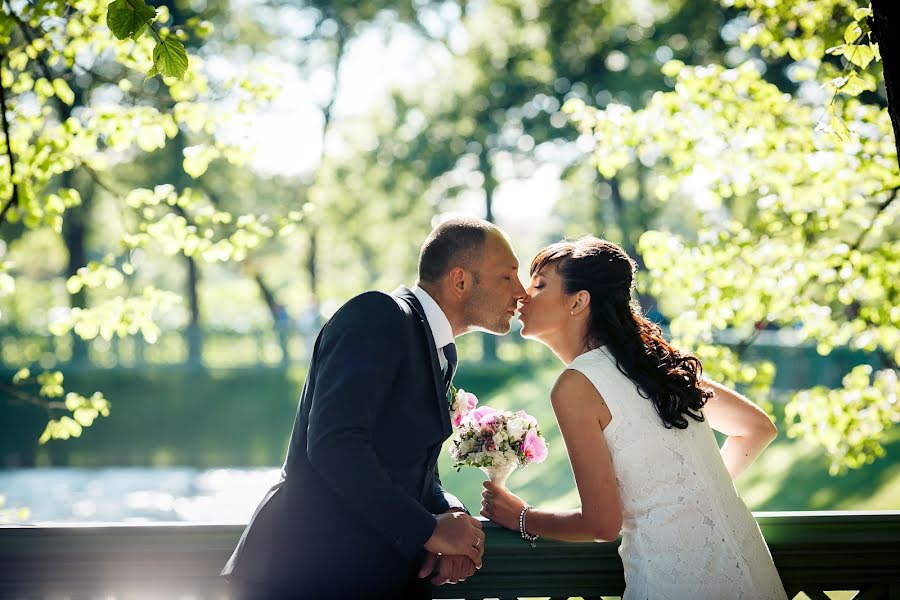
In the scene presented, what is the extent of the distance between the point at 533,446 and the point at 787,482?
12.3 metres

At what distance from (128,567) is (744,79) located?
5304 millimetres

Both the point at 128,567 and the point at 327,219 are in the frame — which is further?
the point at 327,219

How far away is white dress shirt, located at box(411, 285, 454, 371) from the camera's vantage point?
3205mm

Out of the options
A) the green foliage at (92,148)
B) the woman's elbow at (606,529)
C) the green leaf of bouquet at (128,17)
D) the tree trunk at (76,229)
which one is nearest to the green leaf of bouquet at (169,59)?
the green leaf of bouquet at (128,17)

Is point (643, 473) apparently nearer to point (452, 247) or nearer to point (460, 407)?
point (460, 407)

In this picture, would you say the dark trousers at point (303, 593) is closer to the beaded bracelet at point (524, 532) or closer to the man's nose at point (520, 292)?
the beaded bracelet at point (524, 532)

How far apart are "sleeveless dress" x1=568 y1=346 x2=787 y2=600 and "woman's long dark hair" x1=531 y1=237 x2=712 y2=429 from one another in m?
0.06

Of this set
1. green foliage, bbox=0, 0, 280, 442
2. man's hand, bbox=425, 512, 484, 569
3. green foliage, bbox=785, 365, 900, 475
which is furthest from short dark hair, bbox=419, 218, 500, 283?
green foliage, bbox=785, 365, 900, 475

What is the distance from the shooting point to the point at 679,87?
670 cm

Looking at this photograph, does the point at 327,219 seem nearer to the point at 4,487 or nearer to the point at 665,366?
the point at 4,487

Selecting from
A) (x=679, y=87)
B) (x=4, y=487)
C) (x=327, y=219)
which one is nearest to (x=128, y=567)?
(x=679, y=87)

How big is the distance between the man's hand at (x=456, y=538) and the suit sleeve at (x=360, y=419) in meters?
0.05

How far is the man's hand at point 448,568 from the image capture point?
9.44ft

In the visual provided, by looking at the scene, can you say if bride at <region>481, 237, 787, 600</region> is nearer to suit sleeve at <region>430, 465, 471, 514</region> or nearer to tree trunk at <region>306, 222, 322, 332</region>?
suit sleeve at <region>430, 465, 471, 514</region>
